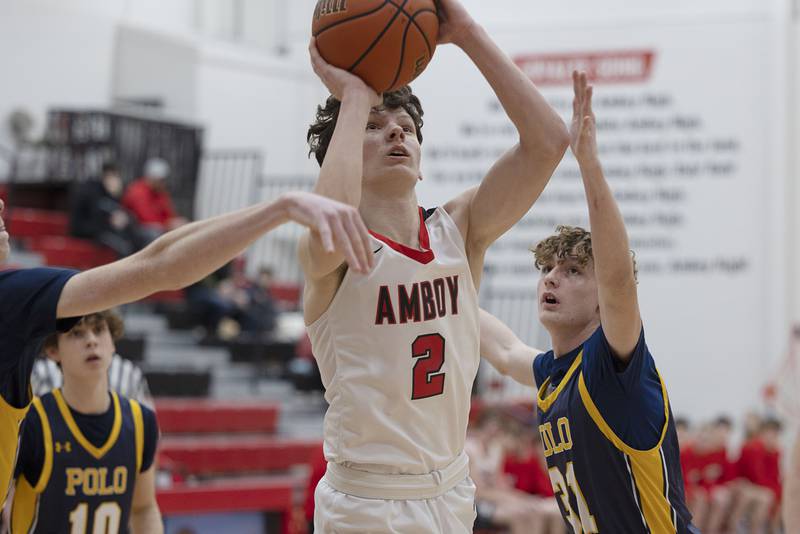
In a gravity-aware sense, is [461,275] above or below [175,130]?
below

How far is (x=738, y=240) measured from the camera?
14859 millimetres

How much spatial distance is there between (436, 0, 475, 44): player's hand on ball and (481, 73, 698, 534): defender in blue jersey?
1.29 ft

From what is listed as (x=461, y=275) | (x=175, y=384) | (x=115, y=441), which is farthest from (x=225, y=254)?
(x=175, y=384)

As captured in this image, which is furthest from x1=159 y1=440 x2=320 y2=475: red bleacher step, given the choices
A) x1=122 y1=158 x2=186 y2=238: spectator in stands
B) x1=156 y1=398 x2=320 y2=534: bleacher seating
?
x1=122 y1=158 x2=186 y2=238: spectator in stands

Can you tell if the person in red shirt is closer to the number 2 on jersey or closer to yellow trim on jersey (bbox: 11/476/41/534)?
the number 2 on jersey

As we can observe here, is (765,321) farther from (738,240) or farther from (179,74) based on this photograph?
(179,74)

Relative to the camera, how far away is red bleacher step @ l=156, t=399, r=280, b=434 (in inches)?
384

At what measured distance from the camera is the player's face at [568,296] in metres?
3.53

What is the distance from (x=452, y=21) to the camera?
2982mm

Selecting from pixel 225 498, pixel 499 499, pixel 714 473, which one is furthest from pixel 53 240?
pixel 714 473

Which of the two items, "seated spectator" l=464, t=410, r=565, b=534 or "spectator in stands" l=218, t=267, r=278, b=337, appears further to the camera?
"spectator in stands" l=218, t=267, r=278, b=337

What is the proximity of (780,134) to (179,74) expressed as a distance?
27.1ft

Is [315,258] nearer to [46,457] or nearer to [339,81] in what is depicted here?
[339,81]

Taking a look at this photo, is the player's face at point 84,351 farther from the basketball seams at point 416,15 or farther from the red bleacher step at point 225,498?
the red bleacher step at point 225,498
